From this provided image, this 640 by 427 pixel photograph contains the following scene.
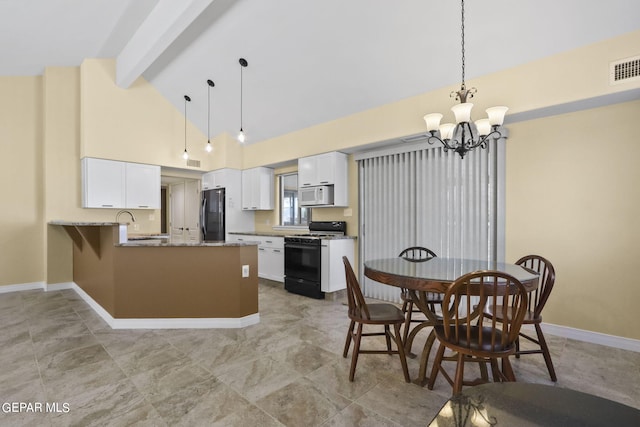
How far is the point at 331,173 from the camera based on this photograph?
15.8 ft

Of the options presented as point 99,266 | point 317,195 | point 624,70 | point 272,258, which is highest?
point 624,70

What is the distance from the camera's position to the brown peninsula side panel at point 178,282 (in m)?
3.28

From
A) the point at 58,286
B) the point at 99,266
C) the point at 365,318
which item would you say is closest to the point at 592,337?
the point at 365,318

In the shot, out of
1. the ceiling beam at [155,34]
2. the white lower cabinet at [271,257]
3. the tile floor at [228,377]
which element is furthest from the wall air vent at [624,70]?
the white lower cabinet at [271,257]

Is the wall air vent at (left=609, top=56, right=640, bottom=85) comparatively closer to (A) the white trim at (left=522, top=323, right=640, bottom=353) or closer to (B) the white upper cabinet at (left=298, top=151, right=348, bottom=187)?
(A) the white trim at (left=522, top=323, right=640, bottom=353)

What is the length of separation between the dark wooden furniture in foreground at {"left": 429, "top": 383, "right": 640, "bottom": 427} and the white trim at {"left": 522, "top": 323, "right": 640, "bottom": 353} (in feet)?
10.2

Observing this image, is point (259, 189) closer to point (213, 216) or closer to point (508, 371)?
point (213, 216)

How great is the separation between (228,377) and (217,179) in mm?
4744

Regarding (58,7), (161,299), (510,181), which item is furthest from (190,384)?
(58,7)

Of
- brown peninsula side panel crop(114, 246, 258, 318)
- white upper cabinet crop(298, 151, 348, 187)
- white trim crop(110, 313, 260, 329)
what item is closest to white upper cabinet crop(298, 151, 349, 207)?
white upper cabinet crop(298, 151, 348, 187)

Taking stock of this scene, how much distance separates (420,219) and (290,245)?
80.0 inches

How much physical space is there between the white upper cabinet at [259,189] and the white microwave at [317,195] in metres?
Answer: 1.21

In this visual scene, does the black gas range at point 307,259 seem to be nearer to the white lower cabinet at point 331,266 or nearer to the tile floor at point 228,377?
the white lower cabinet at point 331,266

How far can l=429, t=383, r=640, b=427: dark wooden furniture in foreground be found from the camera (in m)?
0.63
